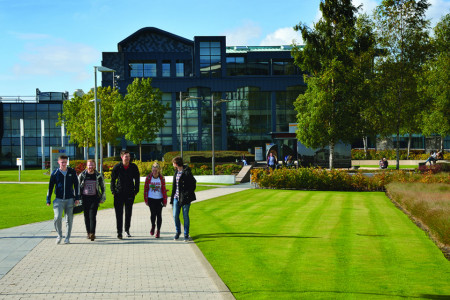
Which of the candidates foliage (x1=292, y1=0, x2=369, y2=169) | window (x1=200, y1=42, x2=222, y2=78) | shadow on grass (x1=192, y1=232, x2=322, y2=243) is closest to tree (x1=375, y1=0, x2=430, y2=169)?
foliage (x1=292, y1=0, x2=369, y2=169)

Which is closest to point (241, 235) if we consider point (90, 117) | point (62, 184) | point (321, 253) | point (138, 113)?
point (321, 253)

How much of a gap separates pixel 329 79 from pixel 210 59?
36825 millimetres

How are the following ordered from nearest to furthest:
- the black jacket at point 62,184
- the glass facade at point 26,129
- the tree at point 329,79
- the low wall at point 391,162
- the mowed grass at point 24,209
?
the black jacket at point 62,184, the mowed grass at point 24,209, the tree at point 329,79, the low wall at point 391,162, the glass facade at point 26,129

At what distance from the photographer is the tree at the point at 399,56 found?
123 feet

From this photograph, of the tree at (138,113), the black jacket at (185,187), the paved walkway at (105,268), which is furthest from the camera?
the tree at (138,113)

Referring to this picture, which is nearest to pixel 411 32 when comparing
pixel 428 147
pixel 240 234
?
pixel 240 234

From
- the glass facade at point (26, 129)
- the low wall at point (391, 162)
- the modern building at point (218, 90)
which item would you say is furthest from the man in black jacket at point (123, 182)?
the glass facade at point (26, 129)

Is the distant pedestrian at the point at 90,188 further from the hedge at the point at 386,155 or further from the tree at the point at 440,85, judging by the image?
the hedge at the point at 386,155

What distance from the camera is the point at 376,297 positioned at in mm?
6531

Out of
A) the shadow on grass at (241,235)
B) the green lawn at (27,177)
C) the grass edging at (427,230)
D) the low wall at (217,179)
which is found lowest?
the green lawn at (27,177)

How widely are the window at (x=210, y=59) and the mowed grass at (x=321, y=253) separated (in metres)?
54.4

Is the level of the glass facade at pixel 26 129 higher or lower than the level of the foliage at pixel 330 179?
higher

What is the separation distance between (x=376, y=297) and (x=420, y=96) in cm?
3669

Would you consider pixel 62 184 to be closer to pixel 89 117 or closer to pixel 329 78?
pixel 329 78
